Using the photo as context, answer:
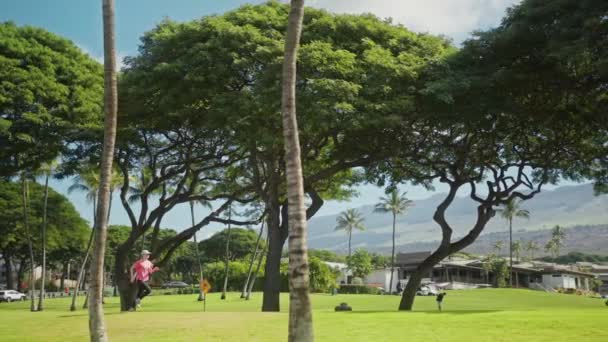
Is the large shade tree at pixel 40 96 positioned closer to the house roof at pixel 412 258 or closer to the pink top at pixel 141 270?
the pink top at pixel 141 270


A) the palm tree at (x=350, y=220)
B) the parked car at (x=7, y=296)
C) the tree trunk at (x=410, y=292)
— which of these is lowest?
the parked car at (x=7, y=296)

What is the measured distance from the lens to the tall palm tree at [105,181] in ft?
37.1

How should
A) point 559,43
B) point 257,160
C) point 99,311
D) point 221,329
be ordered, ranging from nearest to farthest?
point 99,311 → point 221,329 → point 559,43 → point 257,160

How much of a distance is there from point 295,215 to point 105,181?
13.1 ft

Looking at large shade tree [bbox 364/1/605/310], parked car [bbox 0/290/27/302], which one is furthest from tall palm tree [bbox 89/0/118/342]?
parked car [bbox 0/290/27/302]

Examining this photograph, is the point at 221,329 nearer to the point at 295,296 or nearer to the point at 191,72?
the point at 295,296

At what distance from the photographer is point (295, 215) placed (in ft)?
35.2

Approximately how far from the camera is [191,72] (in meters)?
23.5

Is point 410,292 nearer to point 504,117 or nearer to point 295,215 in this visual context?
point 504,117

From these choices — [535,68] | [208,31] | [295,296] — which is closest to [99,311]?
[295,296]

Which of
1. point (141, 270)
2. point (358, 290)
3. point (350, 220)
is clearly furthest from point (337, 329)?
point (350, 220)

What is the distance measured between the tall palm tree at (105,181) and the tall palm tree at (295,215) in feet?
11.2

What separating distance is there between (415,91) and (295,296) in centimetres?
1582

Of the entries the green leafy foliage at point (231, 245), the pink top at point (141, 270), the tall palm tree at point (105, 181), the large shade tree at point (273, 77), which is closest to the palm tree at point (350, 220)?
the green leafy foliage at point (231, 245)
